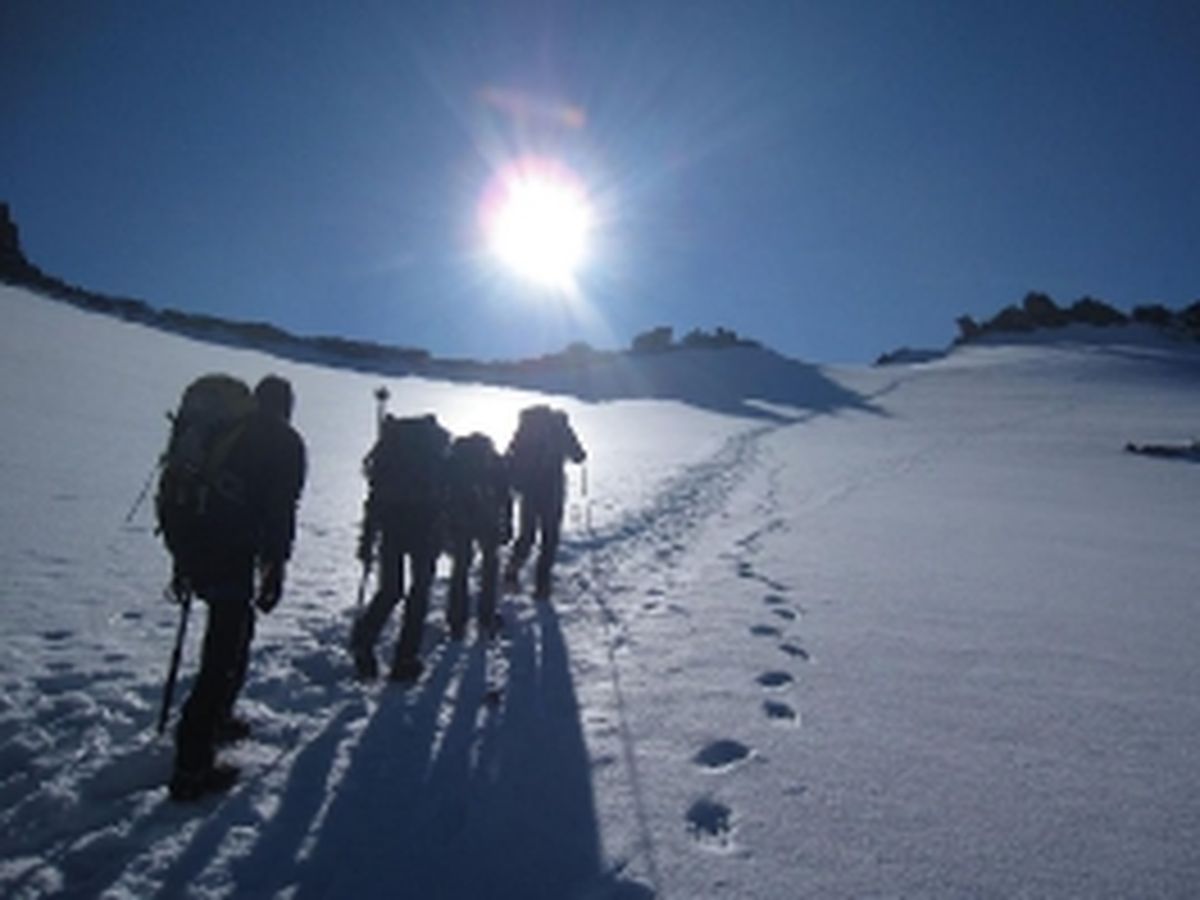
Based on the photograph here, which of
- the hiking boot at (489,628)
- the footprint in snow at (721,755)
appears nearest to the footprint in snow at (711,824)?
the footprint in snow at (721,755)

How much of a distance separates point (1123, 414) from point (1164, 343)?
177 ft

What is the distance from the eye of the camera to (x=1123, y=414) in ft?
115

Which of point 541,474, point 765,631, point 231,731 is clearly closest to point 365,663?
point 231,731

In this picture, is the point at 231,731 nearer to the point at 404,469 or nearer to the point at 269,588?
the point at 269,588

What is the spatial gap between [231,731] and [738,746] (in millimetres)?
3003

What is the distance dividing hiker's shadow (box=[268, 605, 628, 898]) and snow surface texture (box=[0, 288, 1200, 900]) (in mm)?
17

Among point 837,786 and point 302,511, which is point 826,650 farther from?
point 302,511

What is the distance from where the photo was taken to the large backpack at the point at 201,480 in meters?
3.47

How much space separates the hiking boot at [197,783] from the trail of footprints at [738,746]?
2396mm

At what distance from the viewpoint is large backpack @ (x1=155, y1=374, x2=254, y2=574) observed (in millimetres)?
3473

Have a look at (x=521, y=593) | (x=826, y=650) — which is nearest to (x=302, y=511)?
(x=521, y=593)

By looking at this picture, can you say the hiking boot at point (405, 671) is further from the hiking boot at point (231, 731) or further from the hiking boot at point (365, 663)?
the hiking boot at point (231, 731)

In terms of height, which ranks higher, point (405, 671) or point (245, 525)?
point (245, 525)

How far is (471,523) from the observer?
249 inches
